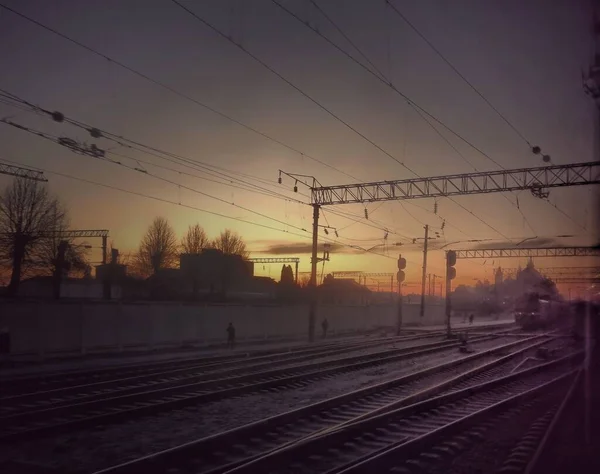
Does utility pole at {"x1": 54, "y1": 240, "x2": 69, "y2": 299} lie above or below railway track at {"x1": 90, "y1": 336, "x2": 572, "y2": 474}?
above

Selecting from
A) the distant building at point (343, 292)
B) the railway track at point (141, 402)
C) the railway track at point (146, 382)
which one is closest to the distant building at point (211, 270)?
the distant building at point (343, 292)

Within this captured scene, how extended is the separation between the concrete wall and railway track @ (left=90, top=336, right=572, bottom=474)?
1394cm

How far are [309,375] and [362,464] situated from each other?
11648 mm

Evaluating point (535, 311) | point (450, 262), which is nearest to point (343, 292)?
point (535, 311)

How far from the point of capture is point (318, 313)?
46594 millimetres

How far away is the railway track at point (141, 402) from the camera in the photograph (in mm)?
11242

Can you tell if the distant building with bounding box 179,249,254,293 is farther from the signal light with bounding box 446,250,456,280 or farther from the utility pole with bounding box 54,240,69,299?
the signal light with bounding box 446,250,456,280

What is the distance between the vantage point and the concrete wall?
922 inches

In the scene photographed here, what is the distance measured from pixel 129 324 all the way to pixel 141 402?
15295 mm

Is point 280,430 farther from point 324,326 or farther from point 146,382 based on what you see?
point 324,326

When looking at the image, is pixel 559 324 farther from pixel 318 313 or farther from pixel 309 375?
pixel 309 375

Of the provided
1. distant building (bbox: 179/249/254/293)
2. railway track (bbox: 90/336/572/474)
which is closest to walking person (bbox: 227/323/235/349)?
railway track (bbox: 90/336/572/474)

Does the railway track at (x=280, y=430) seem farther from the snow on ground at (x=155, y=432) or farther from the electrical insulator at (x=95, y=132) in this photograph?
the electrical insulator at (x=95, y=132)

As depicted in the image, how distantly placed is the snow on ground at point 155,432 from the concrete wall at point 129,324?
Result: 11.5m
